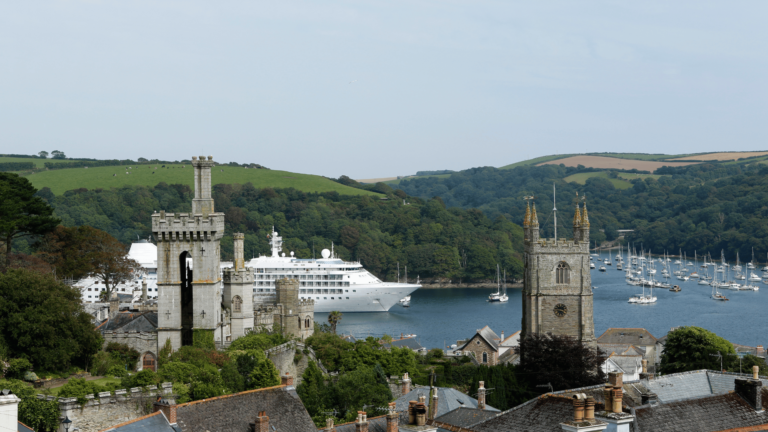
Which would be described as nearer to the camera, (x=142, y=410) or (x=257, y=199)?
(x=142, y=410)

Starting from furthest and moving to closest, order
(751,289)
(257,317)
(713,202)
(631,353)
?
1. (713,202)
2. (751,289)
3. (631,353)
4. (257,317)

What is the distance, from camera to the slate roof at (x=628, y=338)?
2589 inches

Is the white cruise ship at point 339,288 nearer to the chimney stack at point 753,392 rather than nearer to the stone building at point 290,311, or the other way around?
the stone building at point 290,311

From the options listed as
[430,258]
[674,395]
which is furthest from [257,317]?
[430,258]

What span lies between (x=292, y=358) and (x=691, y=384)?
16.3m

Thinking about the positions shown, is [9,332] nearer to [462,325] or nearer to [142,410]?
[142,410]

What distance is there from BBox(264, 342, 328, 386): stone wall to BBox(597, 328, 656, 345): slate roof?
32.2 meters

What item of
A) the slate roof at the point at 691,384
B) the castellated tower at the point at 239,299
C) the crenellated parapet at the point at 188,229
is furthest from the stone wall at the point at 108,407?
the castellated tower at the point at 239,299

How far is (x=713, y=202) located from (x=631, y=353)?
143 m

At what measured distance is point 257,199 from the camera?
177250mm

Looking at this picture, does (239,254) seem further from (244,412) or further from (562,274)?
(244,412)

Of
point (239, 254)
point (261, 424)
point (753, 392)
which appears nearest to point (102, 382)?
point (261, 424)

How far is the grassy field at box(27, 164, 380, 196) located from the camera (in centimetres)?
17288

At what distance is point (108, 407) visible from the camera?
25.6m
